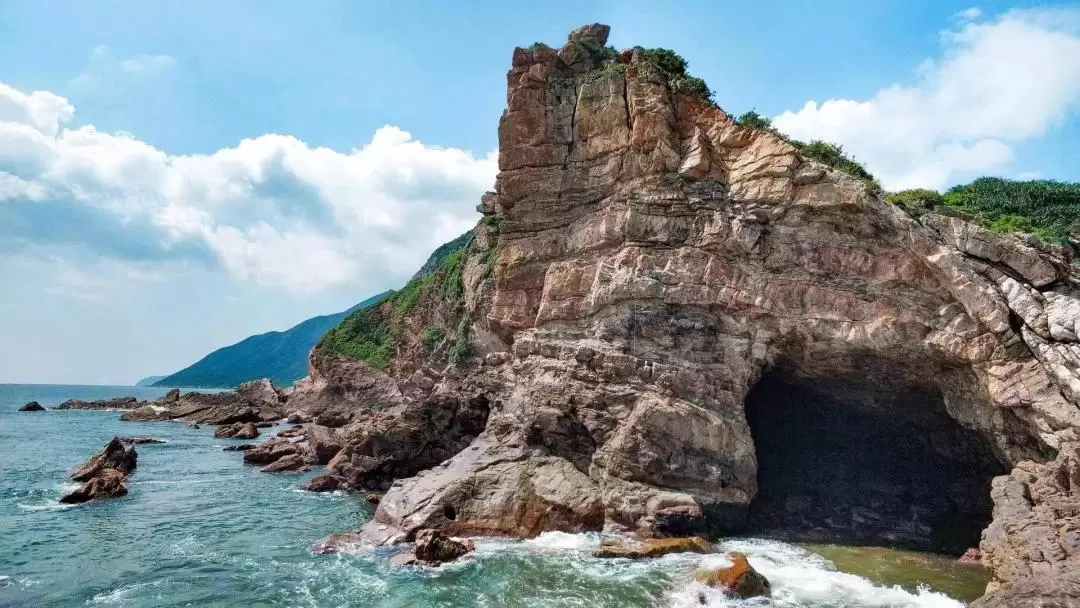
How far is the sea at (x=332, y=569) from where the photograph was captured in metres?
13.2

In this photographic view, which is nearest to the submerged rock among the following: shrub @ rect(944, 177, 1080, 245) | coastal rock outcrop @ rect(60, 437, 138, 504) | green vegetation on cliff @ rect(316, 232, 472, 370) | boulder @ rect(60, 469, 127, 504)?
boulder @ rect(60, 469, 127, 504)

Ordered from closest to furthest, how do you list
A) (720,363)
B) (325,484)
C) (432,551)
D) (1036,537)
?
(1036,537) → (432,551) → (720,363) → (325,484)

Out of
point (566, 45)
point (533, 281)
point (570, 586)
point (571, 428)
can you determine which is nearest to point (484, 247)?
point (533, 281)

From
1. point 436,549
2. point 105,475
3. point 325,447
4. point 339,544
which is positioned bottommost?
point 339,544

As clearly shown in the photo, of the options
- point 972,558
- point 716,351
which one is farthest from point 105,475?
point 972,558

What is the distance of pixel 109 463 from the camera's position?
2803cm

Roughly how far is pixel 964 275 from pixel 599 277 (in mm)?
11283

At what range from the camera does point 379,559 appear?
1581 cm

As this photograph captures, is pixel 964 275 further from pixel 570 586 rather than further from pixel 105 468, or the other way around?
pixel 105 468

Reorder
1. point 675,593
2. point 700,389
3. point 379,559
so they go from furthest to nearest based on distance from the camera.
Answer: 1. point 700,389
2. point 379,559
3. point 675,593

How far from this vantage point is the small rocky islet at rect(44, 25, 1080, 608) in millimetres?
16312

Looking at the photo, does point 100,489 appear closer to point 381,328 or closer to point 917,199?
point 917,199

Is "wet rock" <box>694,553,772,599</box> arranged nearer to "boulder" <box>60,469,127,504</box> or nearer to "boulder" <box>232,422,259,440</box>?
"boulder" <box>60,469,127,504</box>

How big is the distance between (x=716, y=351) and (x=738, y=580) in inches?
346
